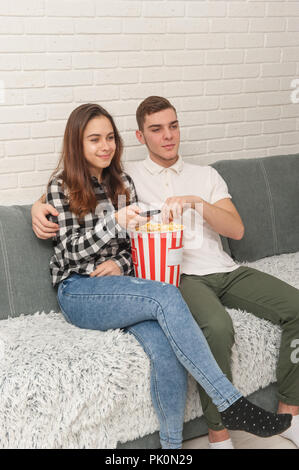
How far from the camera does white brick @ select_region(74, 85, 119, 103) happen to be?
271cm

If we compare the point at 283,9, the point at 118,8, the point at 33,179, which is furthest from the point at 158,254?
the point at 283,9

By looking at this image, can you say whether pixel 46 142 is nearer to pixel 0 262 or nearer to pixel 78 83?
pixel 78 83

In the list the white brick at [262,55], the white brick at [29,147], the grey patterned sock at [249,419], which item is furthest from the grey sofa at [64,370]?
the white brick at [262,55]

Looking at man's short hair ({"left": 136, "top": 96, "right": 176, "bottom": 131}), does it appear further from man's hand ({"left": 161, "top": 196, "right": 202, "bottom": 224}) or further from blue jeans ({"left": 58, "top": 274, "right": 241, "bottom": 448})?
blue jeans ({"left": 58, "top": 274, "right": 241, "bottom": 448})

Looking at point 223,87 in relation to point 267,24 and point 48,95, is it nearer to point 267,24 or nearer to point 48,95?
point 267,24

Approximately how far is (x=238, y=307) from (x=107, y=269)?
0.51m

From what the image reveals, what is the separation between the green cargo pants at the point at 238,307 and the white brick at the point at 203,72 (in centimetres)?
117

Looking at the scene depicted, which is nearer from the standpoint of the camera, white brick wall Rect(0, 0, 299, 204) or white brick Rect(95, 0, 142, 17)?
white brick wall Rect(0, 0, 299, 204)

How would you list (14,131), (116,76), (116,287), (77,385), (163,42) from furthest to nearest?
(163,42), (116,76), (14,131), (116,287), (77,385)

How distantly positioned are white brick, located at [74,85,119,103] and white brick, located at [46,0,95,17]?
32cm

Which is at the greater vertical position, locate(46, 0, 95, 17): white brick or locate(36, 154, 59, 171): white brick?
locate(46, 0, 95, 17): white brick

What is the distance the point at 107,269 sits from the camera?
2.14m

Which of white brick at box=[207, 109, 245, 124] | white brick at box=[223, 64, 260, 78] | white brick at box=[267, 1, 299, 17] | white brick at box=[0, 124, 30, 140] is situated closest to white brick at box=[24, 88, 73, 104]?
white brick at box=[0, 124, 30, 140]
